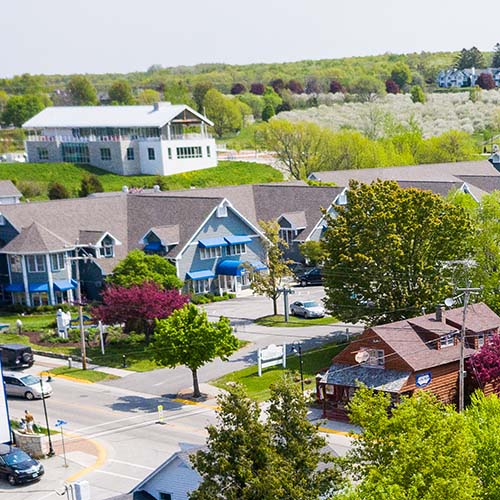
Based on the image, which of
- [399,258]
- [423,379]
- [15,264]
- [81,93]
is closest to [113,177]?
[15,264]

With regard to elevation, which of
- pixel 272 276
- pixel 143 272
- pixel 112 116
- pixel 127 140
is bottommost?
pixel 272 276

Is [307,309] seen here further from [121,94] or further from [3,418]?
[121,94]

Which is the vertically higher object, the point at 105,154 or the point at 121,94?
the point at 121,94

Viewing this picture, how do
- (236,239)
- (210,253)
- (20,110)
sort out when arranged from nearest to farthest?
(210,253)
(236,239)
(20,110)

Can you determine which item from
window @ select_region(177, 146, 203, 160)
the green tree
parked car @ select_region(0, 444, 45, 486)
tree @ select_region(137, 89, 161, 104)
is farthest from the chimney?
tree @ select_region(137, 89, 161, 104)

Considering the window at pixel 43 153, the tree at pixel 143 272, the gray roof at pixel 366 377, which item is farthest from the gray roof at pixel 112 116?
the gray roof at pixel 366 377

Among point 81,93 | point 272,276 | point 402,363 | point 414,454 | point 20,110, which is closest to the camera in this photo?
point 414,454

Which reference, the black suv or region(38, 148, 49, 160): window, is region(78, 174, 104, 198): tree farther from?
the black suv

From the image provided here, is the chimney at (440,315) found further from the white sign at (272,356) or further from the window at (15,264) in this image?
the window at (15,264)
